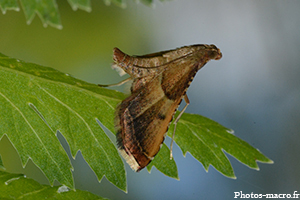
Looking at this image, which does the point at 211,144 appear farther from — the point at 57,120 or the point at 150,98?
the point at 57,120

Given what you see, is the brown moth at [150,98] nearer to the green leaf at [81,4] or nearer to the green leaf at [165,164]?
the green leaf at [165,164]

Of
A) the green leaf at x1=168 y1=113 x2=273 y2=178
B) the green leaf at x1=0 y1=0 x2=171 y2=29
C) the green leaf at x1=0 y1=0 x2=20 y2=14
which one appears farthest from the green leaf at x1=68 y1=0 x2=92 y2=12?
the green leaf at x1=168 y1=113 x2=273 y2=178

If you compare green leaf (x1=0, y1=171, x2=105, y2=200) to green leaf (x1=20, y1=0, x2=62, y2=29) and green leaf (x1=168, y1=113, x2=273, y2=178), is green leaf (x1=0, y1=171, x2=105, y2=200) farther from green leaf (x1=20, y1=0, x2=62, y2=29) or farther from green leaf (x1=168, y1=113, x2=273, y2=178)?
green leaf (x1=20, y1=0, x2=62, y2=29)

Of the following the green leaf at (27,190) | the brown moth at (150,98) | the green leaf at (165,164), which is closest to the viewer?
the green leaf at (27,190)

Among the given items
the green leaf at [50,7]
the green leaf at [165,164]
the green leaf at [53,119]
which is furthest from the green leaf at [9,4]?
the green leaf at [165,164]

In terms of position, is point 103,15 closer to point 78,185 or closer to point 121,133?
point 78,185

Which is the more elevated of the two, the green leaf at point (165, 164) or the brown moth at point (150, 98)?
the brown moth at point (150, 98)

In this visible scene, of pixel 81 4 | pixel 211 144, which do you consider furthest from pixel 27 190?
pixel 211 144
